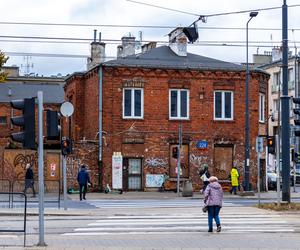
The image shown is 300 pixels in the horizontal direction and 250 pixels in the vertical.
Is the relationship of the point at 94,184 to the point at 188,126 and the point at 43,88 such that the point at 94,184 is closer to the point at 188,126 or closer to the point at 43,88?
the point at 188,126

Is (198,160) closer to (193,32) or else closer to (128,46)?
(128,46)

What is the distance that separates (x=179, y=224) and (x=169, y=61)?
2420 centimetres

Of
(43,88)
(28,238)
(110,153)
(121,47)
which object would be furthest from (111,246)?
(43,88)

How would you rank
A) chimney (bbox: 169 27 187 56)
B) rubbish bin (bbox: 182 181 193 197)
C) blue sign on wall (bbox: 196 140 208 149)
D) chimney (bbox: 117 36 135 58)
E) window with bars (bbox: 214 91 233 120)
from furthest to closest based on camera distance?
chimney (bbox: 117 36 135 58)
chimney (bbox: 169 27 187 56)
window with bars (bbox: 214 91 233 120)
blue sign on wall (bbox: 196 140 208 149)
rubbish bin (bbox: 182 181 193 197)

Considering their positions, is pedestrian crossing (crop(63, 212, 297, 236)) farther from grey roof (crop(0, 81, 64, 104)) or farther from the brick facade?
grey roof (crop(0, 81, 64, 104))

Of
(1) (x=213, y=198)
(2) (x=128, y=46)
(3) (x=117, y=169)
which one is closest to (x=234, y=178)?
(3) (x=117, y=169)

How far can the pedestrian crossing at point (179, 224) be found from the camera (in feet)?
70.4

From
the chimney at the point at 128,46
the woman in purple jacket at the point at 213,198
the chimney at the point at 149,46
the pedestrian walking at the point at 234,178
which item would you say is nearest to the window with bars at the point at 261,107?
the pedestrian walking at the point at 234,178

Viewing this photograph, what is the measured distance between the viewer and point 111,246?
17281mm

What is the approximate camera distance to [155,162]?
147ft

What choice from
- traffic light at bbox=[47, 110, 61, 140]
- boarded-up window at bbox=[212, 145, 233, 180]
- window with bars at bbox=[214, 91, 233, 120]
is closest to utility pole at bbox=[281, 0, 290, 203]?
traffic light at bbox=[47, 110, 61, 140]

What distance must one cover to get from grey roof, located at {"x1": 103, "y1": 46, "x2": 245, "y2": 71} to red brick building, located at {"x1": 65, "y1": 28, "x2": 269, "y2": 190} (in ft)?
0.19

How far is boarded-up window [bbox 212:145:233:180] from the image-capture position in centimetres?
4612

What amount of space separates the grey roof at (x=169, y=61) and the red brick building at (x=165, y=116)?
0.06 meters
